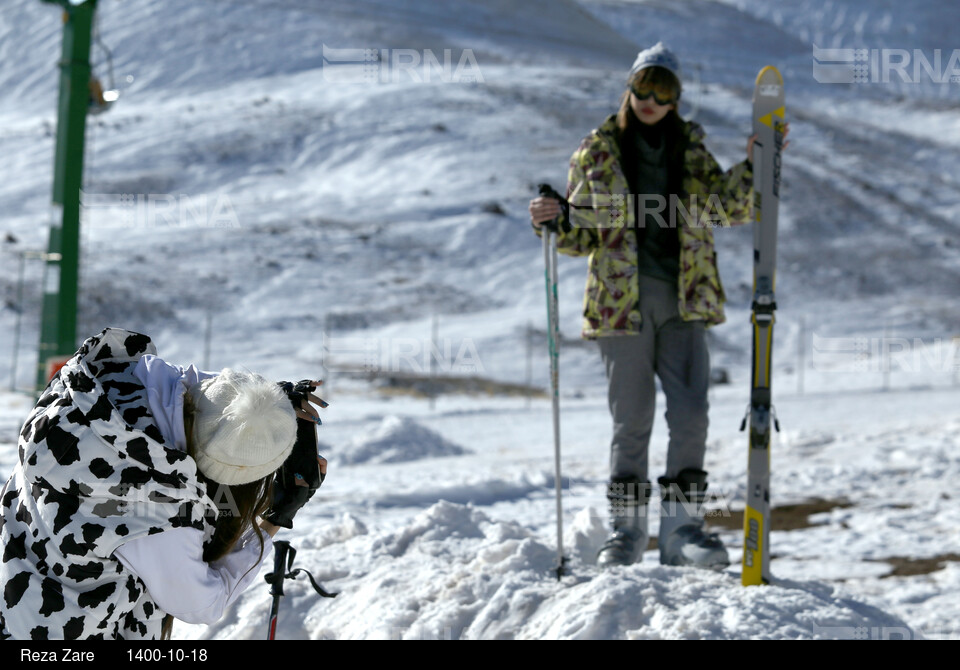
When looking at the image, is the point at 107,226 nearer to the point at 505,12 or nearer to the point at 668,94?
the point at 668,94

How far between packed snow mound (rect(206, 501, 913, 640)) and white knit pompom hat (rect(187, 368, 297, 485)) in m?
1.29

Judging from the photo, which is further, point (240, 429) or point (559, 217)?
point (559, 217)

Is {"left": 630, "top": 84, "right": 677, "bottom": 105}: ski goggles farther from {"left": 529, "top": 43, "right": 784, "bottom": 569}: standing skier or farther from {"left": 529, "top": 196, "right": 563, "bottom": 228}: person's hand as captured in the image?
{"left": 529, "top": 196, "right": 563, "bottom": 228}: person's hand

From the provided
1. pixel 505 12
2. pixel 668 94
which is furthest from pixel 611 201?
pixel 505 12

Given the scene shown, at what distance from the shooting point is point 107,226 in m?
28.8

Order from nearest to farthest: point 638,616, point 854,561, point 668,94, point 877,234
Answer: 1. point 638,616
2. point 668,94
3. point 854,561
4. point 877,234

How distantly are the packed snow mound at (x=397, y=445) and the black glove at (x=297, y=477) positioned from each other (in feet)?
17.5

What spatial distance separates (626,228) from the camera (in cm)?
315

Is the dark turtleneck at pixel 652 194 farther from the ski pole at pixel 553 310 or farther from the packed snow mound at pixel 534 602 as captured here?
the packed snow mound at pixel 534 602

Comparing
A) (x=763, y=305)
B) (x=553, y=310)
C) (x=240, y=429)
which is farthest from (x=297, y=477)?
→ (x=763, y=305)

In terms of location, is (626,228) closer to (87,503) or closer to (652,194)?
(652,194)

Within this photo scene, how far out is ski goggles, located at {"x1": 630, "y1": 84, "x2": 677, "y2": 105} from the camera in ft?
10.3

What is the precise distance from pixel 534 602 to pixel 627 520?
1.90ft
